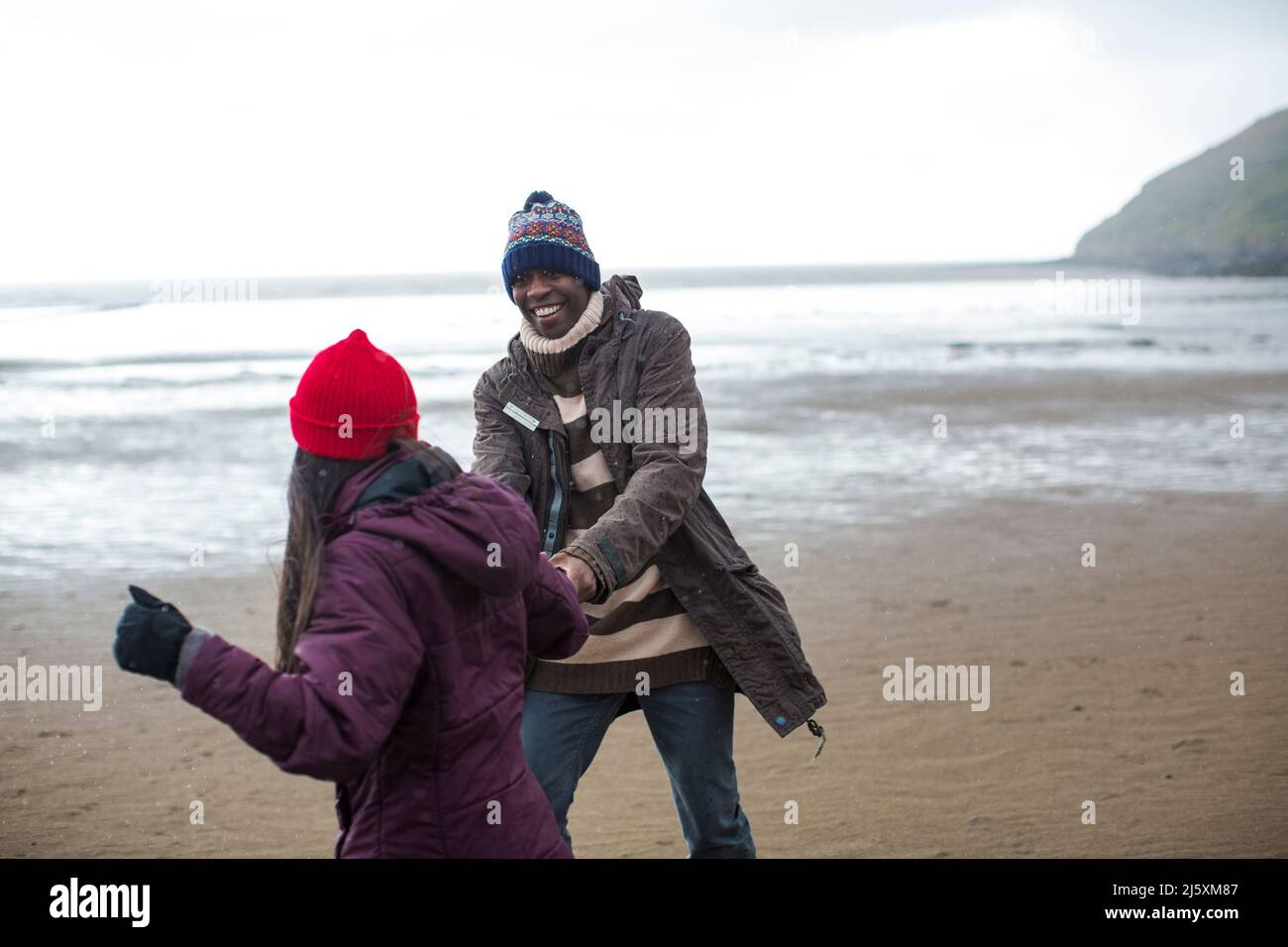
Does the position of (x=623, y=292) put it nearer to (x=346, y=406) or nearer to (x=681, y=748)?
(x=681, y=748)

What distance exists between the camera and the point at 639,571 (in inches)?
127

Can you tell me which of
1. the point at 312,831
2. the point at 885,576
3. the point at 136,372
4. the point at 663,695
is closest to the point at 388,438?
the point at 663,695

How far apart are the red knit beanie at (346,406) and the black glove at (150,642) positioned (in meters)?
0.45

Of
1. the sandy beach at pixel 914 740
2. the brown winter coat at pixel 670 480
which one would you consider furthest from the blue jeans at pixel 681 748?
the sandy beach at pixel 914 740

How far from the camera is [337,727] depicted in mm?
2041

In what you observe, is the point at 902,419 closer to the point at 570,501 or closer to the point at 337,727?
the point at 570,501

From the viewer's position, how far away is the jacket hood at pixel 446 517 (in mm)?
2205

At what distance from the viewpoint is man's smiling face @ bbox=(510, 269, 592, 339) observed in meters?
3.39

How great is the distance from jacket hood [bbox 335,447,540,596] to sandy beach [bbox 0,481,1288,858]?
296cm

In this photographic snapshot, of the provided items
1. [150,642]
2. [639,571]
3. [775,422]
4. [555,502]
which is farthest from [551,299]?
[775,422]

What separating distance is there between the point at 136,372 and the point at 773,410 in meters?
13.6

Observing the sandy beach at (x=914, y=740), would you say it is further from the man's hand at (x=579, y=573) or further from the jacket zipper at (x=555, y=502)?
the man's hand at (x=579, y=573)

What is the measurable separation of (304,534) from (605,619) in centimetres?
125

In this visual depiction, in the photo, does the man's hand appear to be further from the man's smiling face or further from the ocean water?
the ocean water
